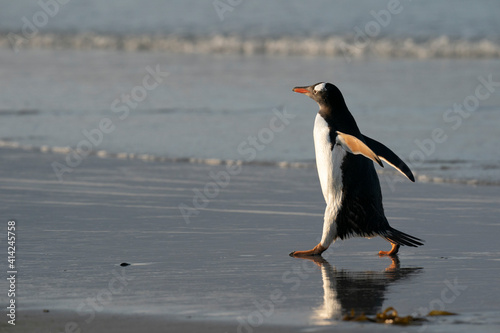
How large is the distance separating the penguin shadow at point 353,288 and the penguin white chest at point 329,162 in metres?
0.43

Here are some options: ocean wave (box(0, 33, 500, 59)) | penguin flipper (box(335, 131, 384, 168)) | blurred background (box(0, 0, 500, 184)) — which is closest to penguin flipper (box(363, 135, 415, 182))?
penguin flipper (box(335, 131, 384, 168))

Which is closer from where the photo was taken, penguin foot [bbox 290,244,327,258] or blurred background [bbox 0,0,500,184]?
penguin foot [bbox 290,244,327,258]

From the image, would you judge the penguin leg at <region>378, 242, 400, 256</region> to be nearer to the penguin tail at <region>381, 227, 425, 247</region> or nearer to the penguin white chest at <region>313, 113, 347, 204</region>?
the penguin tail at <region>381, 227, 425, 247</region>

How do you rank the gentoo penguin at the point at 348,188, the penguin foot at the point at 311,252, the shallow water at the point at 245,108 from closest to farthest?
1. the penguin foot at the point at 311,252
2. the gentoo penguin at the point at 348,188
3. the shallow water at the point at 245,108

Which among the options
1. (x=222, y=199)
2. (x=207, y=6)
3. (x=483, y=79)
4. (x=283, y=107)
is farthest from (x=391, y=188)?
(x=207, y=6)

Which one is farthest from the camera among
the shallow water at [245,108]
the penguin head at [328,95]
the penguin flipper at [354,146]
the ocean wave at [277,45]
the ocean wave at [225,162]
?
the ocean wave at [277,45]

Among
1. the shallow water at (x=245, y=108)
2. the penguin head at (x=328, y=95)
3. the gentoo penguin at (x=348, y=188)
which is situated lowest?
the gentoo penguin at (x=348, y=188)

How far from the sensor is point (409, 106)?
13.9 m

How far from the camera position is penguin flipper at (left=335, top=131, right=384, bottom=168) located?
5.75m

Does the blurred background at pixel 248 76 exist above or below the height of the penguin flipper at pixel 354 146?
above

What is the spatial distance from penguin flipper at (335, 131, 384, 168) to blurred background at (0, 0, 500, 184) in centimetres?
298

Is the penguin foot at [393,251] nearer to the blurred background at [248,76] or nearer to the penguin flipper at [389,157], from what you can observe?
the penguin flipper at [389,157]

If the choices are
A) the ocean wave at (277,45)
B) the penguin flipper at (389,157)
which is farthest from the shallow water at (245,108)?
the penguin flipper at (389,157)

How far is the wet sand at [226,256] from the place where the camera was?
15.3ft
